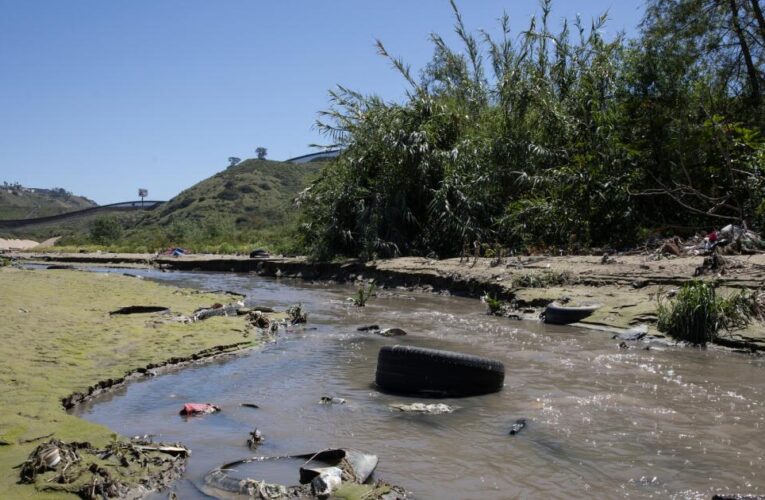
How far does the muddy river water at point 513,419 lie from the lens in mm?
3389

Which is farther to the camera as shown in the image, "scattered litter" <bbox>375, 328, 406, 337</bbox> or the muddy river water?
"scattered litter" <bbox>375, 328, 406, 337</bbox>

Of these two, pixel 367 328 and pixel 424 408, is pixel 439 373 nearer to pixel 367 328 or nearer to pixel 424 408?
pixel 424 408

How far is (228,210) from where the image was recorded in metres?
55.5

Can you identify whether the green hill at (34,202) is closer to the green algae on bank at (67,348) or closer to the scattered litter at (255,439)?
the green algae on bank at (67,348)

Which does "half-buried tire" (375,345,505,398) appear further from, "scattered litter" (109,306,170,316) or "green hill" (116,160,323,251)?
"green hill" (116,160,323,251)

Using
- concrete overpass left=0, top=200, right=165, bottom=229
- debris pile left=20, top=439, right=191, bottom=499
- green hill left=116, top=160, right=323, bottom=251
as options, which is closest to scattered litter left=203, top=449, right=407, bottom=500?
debris pile left=20, top=439, right=191, bottom=499

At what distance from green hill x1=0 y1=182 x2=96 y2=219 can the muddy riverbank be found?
7229cm

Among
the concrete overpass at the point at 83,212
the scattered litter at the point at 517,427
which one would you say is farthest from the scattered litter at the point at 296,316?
the concrete overpass at the point at 83,212

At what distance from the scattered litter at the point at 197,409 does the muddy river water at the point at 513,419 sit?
8cm

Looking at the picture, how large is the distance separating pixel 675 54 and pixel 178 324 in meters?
12.0

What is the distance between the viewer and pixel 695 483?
130 inches

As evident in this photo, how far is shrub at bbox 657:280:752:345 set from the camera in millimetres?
7090

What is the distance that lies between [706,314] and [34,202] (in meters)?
107

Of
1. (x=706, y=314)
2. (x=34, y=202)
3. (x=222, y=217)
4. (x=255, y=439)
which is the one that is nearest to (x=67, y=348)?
(x=255, y=439)
